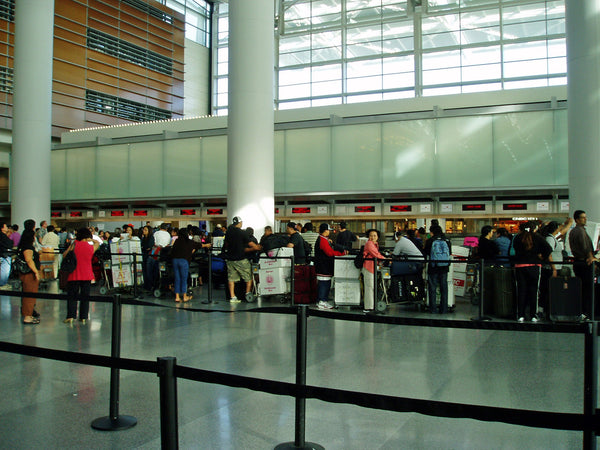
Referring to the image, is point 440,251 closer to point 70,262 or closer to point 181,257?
point 181,257

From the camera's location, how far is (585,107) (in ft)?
38.5

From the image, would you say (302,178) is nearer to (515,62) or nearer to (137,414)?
(137,414)

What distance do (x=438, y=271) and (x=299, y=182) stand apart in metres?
9.86

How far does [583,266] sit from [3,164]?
1101 inches

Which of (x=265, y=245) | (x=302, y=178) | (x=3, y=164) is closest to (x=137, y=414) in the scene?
(x=265, y=245)

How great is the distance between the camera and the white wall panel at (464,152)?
17281 mm

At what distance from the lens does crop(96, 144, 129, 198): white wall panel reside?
74.1 feet

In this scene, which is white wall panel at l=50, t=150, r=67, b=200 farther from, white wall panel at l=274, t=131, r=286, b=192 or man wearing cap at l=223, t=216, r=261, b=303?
man wearing cap at l=223, t=216, r=261, b=303

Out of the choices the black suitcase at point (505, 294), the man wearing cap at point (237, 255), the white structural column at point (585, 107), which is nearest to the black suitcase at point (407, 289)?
the black suitcase at point (505, 294)

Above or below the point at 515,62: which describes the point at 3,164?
below

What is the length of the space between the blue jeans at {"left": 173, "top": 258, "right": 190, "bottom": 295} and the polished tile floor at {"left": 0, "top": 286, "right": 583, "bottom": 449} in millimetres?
2448

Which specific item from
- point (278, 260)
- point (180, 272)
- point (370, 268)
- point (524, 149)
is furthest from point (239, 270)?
point (524, 149)

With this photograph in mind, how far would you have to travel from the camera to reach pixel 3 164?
28.3m

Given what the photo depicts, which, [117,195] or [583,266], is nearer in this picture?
[583,266]
